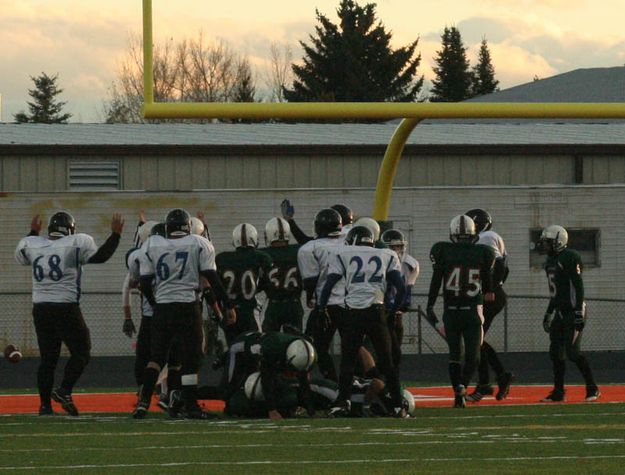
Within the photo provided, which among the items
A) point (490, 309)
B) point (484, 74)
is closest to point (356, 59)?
point (490, 309)

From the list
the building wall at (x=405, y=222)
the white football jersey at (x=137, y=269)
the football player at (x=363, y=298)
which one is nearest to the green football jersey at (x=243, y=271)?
the white football jersey at (x=137, y=269)

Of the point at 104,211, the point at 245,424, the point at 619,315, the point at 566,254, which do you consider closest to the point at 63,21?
the point at 245,424

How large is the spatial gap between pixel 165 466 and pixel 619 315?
56.8ft

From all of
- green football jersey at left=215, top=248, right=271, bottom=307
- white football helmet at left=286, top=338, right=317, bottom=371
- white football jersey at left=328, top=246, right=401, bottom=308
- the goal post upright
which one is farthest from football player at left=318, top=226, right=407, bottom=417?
the goal post upright

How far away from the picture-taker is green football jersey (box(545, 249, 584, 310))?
15664 millimetres

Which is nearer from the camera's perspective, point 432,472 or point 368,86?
point 432,472

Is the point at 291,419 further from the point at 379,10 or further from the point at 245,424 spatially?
the point at 379,10

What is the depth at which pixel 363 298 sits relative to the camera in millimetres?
13500

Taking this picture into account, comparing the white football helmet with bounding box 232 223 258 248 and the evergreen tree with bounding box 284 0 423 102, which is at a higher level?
the evergreen tree with bounding box 284 0 423 102

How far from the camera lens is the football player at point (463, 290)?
577 inches

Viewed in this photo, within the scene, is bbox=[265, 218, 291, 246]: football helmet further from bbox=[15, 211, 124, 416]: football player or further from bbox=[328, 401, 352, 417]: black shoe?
bbox=[328, 401, 352, 417]: black shoe

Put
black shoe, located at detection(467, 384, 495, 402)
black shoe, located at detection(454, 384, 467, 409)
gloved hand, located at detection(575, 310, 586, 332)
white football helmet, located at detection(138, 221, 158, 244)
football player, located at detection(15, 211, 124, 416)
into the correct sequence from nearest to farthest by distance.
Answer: football player, located at detection(15, 211, 124, 416) < black shoe, located at detection(454, 384, 467, 409) < white football helmet, located at detection(138, 221, 158, 244) < black shoe, located at detection(467, 384, 495, 402) < gloved hand, located at detection(575, 310, 586, 332)

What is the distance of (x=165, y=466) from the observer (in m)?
9.32

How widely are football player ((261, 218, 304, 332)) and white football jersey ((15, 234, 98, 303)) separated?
1972 mm
